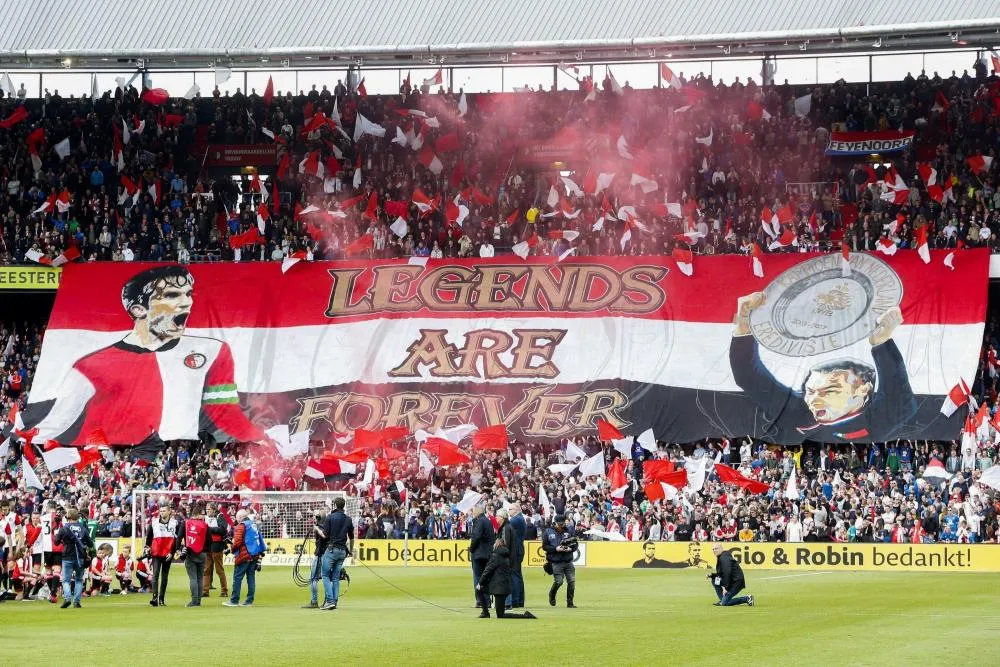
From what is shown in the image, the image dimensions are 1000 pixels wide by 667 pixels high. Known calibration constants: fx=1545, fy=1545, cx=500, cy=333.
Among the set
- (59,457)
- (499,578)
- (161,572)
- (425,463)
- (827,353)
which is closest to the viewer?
(499,578)

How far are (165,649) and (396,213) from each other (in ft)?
132

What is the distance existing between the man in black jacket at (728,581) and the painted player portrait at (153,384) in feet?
92.4

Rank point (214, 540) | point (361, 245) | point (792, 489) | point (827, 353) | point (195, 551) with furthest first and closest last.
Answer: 1. point (361, 245)
2. point (827, 353)
3. point (792, 489)
4. point (214, 540)
5. point (195, 551)

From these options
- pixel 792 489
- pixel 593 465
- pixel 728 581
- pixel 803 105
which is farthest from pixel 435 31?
pixel 728 581

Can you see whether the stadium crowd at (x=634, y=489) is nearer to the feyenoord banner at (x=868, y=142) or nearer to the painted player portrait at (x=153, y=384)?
the painted player portrait at (x=153, y=384)

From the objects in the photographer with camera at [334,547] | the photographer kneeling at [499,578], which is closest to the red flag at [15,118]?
the photographer with camera at [334,547]

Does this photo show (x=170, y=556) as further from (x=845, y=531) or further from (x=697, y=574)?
(x=845, y=531)

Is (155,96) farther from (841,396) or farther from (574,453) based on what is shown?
(841,396)

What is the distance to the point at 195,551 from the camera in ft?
88.1

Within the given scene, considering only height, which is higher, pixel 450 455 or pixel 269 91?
pixel 269 91

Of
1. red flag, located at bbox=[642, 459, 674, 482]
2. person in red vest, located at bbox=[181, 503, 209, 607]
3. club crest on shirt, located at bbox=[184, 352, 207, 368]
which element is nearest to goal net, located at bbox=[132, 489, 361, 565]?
red flag, located at bbox=[642, 459, 674, 482]

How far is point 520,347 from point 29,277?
18528 millimetres

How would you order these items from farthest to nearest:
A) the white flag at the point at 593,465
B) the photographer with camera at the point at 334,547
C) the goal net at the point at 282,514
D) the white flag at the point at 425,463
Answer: the white flag at the point at 425,463 → the white flag at the point at 593,465 → the goal net at the point at 282,514 → the photographer with camera at the point at 334,547

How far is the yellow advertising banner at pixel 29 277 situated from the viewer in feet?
186
